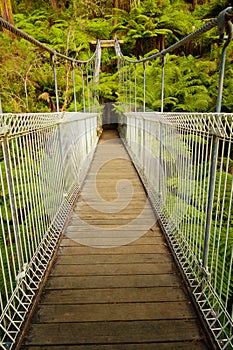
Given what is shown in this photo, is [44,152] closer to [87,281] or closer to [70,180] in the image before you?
[87,281]

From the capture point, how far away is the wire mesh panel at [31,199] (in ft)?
4.18

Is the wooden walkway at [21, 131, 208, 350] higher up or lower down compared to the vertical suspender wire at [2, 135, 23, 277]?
lower down

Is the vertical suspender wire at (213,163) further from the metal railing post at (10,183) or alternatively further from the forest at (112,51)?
the forest at (112,51)

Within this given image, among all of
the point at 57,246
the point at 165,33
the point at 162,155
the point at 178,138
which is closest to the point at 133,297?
the point at 57,246

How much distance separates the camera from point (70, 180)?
3182mm

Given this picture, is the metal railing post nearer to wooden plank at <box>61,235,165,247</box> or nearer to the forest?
wooden plank at <box>61,235,165,247</box>

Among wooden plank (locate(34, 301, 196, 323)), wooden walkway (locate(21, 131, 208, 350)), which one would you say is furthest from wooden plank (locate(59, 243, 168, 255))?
wooden plank (locate(34, 301, 196, 323))

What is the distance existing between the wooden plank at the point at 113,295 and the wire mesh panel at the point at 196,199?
0.13 meters

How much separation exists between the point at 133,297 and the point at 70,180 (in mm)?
1809

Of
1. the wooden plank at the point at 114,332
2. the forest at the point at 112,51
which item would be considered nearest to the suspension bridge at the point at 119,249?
the wooden plank at the point at 114,332

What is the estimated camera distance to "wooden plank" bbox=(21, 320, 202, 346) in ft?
4.26

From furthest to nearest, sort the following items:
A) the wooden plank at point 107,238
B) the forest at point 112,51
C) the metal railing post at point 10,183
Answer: the forest at point 112,51
the wooden plank at point 107,238
the metal railing post at point 10,183

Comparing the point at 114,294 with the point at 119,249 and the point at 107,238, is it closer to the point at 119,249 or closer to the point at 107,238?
the point at 119,249

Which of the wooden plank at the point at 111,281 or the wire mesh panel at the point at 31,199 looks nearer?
the wire mesh panel at the point at 31,199
